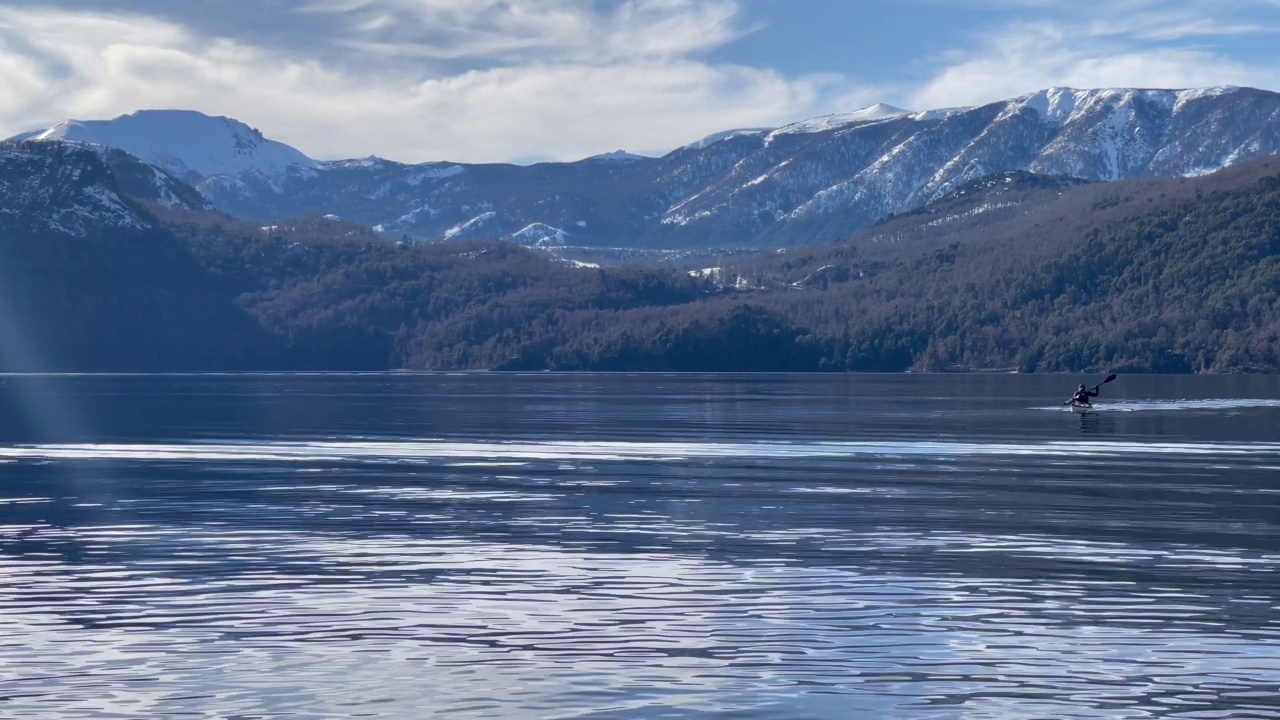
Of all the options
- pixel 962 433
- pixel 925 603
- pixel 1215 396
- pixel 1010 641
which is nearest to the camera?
pixel 1010 641

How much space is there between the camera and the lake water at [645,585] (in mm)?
33094

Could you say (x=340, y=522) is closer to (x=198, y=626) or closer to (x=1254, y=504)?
(x=198, y=626)

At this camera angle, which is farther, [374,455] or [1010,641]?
[374,455]

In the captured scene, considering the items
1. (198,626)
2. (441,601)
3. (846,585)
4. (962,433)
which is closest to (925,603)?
(846,585)

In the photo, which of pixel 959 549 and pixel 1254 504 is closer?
pixel 959 549

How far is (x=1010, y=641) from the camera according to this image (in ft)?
123

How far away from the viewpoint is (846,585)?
4509 cm

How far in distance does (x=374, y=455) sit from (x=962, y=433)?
42.8 meters

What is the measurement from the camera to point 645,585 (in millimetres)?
45469

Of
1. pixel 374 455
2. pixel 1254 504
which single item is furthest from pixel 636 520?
pixel 374 455

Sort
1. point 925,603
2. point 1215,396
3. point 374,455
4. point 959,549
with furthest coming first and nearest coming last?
1. point 1215,396
2. point 374,455
3. point 959,549
4. point 925,603

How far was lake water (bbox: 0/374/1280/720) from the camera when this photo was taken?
33094 mm

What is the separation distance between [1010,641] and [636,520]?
25533mm

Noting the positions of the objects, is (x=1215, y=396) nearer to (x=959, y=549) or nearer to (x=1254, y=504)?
(x=1254, y=504)
